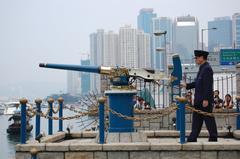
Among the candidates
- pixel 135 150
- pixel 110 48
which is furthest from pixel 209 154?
pixel 110 48

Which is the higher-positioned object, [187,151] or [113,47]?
[113,47]

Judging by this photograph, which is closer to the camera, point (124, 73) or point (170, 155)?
point (170, 155)

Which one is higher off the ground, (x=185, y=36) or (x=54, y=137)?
(x=185, y=36)

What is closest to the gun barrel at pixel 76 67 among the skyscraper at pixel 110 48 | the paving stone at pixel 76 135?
the paving stone at pixel 76 135

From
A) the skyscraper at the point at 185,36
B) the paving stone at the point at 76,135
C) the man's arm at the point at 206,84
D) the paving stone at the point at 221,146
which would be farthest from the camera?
the skyscraper at the point at 185,36

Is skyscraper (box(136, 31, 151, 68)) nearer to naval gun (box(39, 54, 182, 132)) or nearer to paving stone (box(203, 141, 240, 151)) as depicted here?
naval gun (box(39, 54, 182, 132))

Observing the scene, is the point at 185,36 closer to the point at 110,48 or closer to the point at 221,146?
the point at 110,48

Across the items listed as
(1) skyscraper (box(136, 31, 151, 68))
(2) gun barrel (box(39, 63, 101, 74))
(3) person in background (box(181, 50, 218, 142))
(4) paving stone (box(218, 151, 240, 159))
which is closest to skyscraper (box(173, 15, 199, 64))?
(1) skyscraper (box(136, 31, 151, 68))

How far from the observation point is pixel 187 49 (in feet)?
463

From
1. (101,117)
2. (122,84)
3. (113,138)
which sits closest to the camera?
(101,117)

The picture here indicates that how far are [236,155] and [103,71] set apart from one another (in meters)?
3.98

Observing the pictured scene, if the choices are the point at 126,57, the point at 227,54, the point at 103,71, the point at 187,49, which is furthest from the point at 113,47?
the point at 103,71

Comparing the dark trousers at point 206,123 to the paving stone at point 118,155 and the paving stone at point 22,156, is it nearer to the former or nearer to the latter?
the paving stone at point 118,155

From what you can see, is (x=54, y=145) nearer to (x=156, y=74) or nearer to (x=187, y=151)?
(x=187, y=151)
